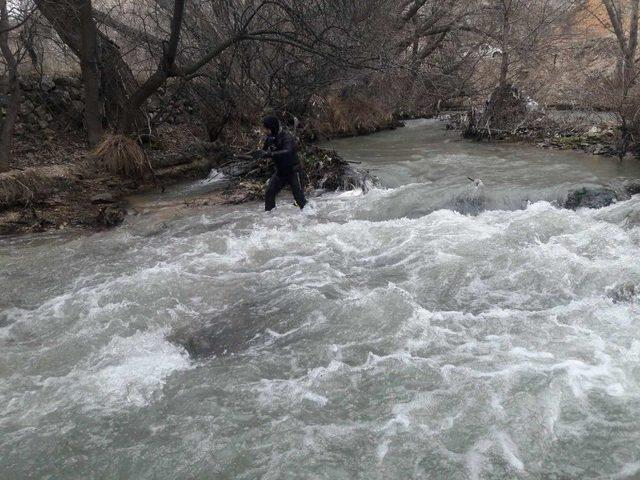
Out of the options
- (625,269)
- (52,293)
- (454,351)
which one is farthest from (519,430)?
(52,293)

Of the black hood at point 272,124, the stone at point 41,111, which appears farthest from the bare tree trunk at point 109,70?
the black hood at point 272,124

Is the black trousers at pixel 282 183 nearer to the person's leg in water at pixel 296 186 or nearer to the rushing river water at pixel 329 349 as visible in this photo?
the person's leg in water at pixel 296 186

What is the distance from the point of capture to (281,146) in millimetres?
8953

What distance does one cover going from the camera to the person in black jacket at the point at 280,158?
884 centimetres

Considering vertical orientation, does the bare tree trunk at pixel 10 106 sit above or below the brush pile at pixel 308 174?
above

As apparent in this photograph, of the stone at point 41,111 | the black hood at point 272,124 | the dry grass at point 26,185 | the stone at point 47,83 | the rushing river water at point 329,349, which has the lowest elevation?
the rushing river water at point 329,349

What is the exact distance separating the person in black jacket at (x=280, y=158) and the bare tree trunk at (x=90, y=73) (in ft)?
15.2

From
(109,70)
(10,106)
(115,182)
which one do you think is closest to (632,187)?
(115,182)

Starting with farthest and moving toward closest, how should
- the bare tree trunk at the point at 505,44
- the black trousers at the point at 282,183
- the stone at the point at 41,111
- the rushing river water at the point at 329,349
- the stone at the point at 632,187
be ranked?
the bare tree trunk at the point at 505,44 → the stone at the point at 41,111 → the black trousers at the point at 282,183 → the stone at the point at 632,187 → the rushing river water at the point at 329,349

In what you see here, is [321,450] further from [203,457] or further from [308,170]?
[308,170]

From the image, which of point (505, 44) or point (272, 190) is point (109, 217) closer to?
point (272, 190)

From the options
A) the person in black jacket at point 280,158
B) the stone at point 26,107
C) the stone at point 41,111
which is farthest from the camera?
the stone at point 41,111

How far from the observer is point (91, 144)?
11.7 m

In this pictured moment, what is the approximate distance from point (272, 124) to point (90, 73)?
16.2 feet
